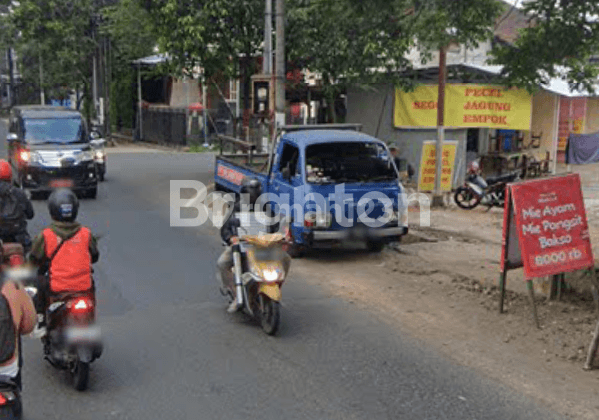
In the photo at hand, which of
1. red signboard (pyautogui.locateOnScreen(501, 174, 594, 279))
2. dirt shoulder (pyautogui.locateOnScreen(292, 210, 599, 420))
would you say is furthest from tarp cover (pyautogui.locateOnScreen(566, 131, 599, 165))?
red signboard (pyautogui.locateOnScreen(501, 174, 594, 279))

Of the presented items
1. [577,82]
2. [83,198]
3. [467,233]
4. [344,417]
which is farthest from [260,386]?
[83,198]

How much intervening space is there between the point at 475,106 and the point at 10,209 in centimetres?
1485

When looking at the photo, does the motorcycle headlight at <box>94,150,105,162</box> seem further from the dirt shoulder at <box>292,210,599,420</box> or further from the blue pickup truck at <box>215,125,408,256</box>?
the dirt shoulder at <box>292,210,599,420</box>

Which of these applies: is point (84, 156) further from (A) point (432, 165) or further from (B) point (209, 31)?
(A) point (432, 165)

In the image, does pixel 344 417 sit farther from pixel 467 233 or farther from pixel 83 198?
pixel 83 198

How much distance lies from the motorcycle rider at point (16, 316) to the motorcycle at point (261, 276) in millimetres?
3233

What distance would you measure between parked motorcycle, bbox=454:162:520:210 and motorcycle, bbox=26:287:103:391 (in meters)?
12.4

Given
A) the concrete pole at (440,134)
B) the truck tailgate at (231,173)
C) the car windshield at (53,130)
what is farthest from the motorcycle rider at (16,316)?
the car windshield at (53,130)

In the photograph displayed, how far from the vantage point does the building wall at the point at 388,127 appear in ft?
65.5

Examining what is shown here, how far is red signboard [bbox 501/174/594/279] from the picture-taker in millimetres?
7773

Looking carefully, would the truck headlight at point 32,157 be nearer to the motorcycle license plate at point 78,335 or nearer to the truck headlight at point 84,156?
the truck headlight at point 84,156

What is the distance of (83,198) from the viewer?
57.3 feet

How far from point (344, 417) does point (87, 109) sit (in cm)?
4253

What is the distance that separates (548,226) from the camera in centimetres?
791
